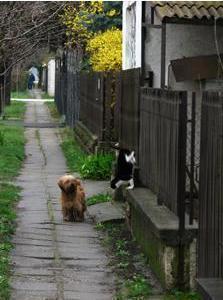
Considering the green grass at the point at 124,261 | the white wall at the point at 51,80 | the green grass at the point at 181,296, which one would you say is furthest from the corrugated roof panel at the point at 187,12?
the white wall at the point at 51,80

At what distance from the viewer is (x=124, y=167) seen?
1120cm

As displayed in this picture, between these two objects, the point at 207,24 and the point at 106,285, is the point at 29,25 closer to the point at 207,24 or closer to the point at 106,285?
the point at 207,24

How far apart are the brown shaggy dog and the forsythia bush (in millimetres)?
9525

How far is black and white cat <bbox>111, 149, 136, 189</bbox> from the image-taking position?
11.0 m

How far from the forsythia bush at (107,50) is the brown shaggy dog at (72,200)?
9525mm

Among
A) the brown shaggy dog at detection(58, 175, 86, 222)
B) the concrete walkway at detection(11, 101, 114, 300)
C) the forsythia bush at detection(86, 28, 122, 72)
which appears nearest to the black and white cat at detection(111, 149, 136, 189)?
the brown shaggy dog at detection(58, 175, 86, 222)

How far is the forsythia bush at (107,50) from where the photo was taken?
20359 mm

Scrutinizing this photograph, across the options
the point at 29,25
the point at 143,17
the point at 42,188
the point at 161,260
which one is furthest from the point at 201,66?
the point at 42,188

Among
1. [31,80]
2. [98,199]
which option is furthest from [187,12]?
[31,80]

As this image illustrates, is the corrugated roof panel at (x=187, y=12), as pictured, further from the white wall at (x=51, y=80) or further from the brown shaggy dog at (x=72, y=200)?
the white wall at (x=51, y=80)

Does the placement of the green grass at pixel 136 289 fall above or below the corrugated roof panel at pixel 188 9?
below

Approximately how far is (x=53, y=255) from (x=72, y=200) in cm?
233

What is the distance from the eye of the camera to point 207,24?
1043cm

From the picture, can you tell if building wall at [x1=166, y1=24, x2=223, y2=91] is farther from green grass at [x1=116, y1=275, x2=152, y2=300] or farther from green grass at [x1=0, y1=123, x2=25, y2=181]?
green grass at [x1=0, y1=123, x2=25, y2=181]
